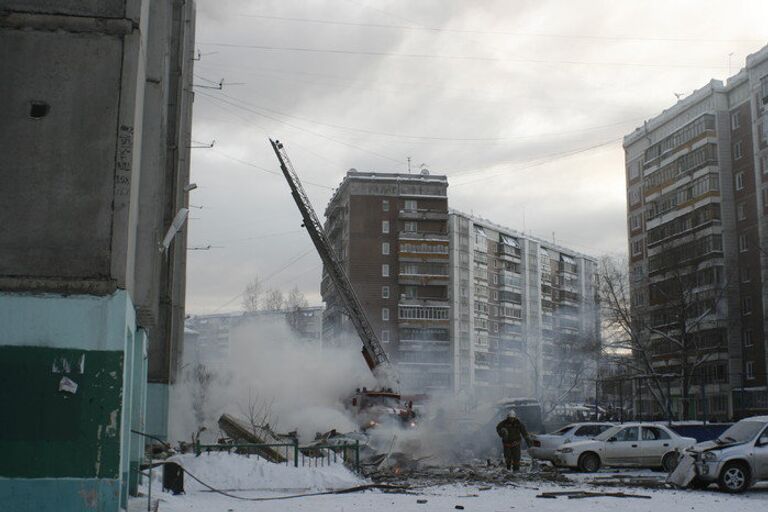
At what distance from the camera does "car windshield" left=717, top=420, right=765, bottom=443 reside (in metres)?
18.4

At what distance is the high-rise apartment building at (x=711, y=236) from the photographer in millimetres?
61219

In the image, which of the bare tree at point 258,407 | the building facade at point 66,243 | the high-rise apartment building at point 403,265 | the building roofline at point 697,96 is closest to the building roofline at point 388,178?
the high-rise apartment building at point 403,265

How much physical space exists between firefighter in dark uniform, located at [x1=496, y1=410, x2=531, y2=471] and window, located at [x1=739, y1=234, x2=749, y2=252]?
154ft

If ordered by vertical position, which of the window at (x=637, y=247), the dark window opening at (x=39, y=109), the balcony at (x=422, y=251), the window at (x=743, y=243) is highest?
the balcony at (x=422, y=251)

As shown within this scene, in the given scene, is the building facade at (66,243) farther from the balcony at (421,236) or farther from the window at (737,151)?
the balcony at (421,236)

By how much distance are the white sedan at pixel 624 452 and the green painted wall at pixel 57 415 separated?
15945 millimetres

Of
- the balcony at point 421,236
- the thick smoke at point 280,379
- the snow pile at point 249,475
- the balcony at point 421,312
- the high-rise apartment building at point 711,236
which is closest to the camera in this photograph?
the snow pile at point 249,475

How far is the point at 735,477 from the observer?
58.9 feet

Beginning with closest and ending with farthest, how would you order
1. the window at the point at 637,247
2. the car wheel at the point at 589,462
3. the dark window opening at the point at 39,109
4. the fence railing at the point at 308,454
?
the dark window opening at the point at 39,109, the fence railing at the point at 308,454, the car wheel at the point at 589,462, the window at the point at 637,247

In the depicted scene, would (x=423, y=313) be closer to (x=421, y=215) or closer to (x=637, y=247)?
(x=421, y=215)

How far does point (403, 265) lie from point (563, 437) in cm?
6717

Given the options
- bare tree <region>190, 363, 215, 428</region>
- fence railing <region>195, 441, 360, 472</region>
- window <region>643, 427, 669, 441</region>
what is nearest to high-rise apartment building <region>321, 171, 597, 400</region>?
bare tree <region>190, 363, 215, 428</region>

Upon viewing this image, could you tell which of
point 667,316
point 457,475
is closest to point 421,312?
point 667,316

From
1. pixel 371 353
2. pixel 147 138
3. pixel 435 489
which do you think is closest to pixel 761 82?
pixel 371 353
